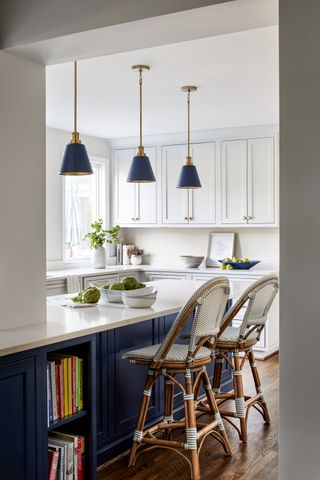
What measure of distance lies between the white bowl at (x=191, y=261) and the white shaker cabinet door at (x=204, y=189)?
0.41m

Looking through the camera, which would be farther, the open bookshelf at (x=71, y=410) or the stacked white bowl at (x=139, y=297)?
the stacked white bowl at (x=139, y=297)

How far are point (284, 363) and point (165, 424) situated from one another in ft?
4.77

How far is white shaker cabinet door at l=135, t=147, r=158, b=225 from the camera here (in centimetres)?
693

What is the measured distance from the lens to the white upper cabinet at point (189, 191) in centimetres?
656

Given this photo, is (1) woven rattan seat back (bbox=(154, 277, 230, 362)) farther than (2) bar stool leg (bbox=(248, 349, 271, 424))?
No

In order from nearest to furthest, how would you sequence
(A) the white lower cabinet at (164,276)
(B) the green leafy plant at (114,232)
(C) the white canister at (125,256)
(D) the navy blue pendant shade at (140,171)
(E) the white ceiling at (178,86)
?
(E) the white ceiling at (178,86) < (D) the navy blue pendant shade at (140,171) < (A) the white lower cabinet at (164,276) < (B) the green leafy plant at (114,232) < (C) the white canister at (125,256)

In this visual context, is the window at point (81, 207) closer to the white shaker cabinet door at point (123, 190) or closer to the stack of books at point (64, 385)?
the white shaker cabinet door at point (123, 190)

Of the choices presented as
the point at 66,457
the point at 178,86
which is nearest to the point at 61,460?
the point at 66,457

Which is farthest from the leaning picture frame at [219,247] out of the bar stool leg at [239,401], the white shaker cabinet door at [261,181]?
the bar stool leg at [239,401]

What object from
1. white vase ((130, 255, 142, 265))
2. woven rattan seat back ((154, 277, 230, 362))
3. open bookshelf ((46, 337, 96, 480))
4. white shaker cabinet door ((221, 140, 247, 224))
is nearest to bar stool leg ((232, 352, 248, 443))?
woven rattan seat back ((154, 277, 230, 362))

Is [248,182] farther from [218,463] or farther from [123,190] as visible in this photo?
[218,463]

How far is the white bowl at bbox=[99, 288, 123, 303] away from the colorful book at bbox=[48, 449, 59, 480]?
45.3 inches

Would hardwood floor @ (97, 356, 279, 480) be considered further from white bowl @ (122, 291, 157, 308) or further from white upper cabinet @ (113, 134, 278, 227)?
white upper cabinet @ (113, 134, 278, 227)

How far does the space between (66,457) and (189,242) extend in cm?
453
